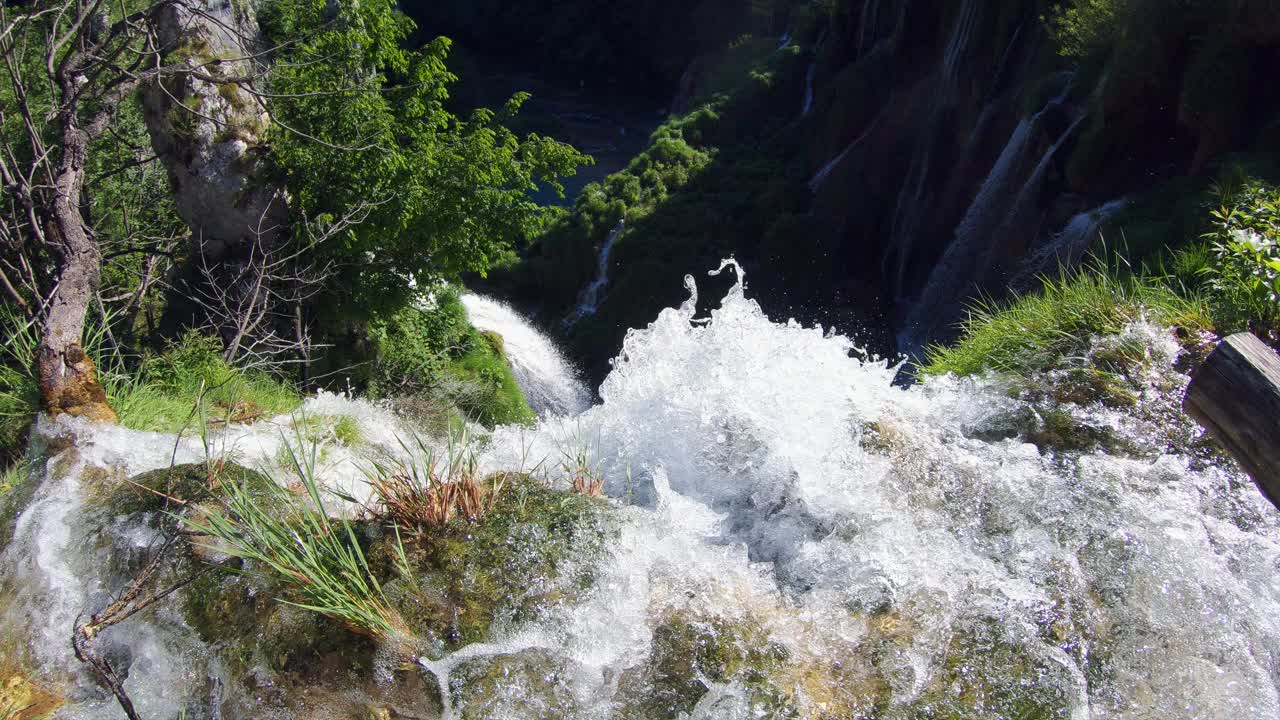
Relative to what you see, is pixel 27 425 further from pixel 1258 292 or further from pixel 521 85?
pixel 521 85

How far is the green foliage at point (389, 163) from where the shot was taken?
9430mm

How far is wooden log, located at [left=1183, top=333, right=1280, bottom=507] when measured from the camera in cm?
255

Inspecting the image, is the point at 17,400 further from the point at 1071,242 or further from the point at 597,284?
the point at 597,284

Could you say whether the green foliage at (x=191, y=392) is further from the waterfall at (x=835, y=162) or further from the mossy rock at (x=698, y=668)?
the waterfall at (x=835, y=162)

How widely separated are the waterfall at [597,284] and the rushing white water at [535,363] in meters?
2.19

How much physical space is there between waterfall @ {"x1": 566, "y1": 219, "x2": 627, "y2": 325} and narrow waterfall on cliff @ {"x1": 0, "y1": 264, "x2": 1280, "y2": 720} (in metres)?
16.6

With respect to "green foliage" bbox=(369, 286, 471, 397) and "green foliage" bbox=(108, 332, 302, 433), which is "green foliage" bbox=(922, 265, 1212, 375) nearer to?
"green foliage" bbox=(108, 332, 302, 433)

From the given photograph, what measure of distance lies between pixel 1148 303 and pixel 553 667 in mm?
3686

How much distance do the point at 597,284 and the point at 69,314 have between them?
661 inches

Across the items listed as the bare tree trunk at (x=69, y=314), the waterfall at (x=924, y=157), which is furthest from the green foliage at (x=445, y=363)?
the waterfall at (x=924, y=157)

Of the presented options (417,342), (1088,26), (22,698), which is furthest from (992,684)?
(417,342)

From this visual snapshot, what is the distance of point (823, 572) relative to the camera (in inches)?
133

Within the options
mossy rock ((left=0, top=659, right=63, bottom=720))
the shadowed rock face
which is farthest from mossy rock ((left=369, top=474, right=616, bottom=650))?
the shadowed rock face

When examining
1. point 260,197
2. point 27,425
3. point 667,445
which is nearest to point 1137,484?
point 667,445
